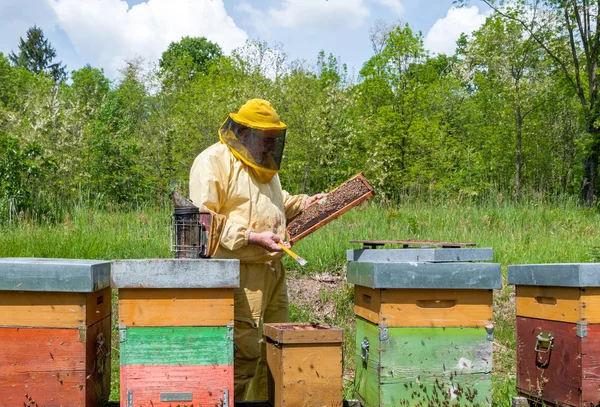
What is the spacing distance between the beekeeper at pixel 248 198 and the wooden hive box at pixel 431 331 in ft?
2.46

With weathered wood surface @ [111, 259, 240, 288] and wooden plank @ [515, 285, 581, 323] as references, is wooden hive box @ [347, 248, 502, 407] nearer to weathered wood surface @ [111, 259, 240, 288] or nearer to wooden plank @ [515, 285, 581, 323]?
wooden plank @ [515, 285, 581, 323]

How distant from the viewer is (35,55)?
53.7 metres

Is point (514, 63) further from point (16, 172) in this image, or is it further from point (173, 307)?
point (173, 307)

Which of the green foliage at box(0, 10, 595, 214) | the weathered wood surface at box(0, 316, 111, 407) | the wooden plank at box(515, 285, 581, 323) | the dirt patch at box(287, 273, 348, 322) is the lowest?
the dirt patch at box(287, 273, 348, 322)

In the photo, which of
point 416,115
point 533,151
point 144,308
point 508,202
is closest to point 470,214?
point 508,202

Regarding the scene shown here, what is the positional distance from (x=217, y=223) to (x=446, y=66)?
129 ft

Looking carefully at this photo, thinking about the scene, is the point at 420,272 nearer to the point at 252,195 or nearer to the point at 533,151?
the point at 252,195

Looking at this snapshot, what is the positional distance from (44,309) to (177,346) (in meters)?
0.63

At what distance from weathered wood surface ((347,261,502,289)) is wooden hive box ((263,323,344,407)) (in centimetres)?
35

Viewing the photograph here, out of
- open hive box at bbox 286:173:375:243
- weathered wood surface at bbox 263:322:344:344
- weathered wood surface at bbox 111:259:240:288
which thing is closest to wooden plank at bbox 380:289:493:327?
weathered wood surface at bbox 263:322:344:344

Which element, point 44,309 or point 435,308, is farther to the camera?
point 435,308

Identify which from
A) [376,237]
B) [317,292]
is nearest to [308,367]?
[317,292]

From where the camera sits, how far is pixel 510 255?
26.2ft

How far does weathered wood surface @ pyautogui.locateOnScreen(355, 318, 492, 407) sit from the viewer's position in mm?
2977
